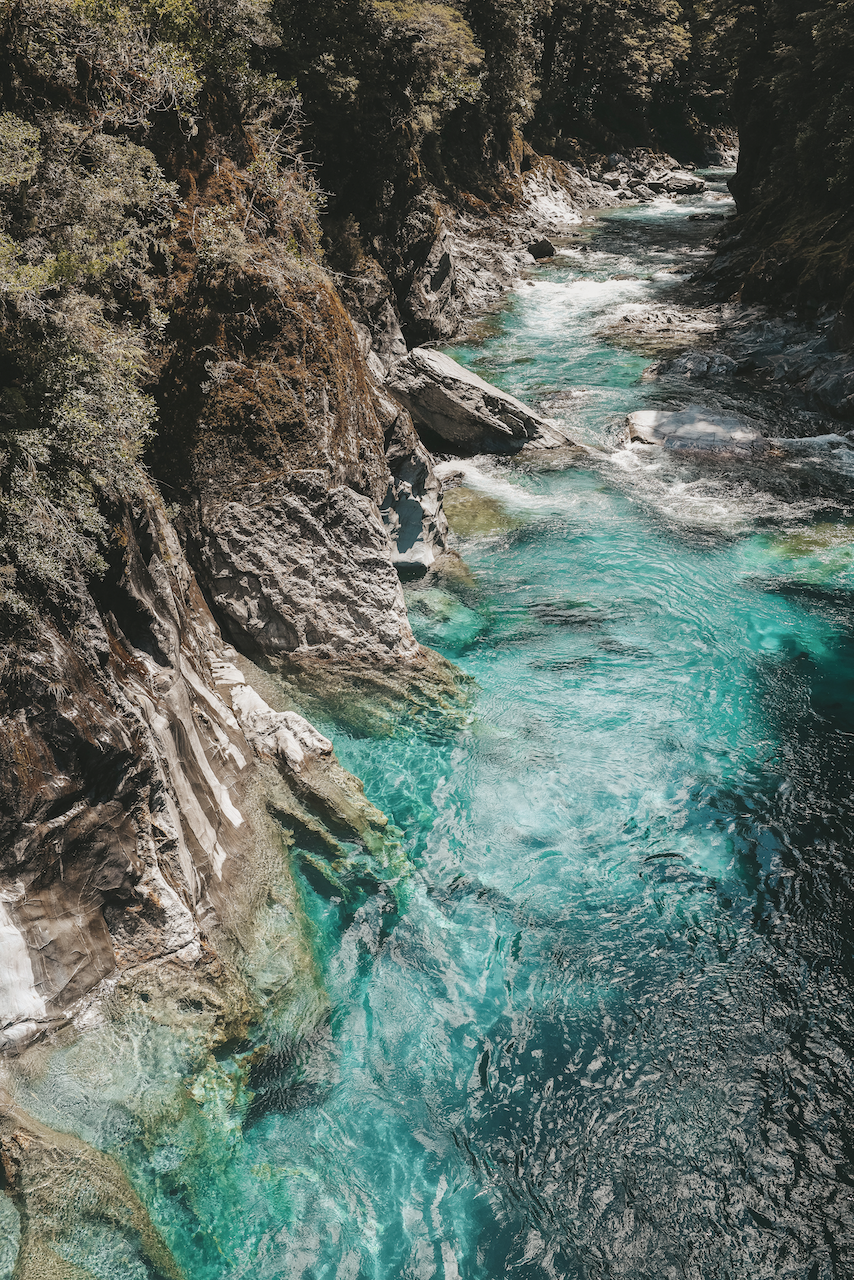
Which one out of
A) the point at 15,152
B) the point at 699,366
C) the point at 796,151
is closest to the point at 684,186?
the point at 796,151

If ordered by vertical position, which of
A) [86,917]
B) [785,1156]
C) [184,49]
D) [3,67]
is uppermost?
[184,49]

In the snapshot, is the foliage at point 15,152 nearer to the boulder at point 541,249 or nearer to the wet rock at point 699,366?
the wet rock at point 699,366

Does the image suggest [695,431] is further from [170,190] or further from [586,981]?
[586,981]

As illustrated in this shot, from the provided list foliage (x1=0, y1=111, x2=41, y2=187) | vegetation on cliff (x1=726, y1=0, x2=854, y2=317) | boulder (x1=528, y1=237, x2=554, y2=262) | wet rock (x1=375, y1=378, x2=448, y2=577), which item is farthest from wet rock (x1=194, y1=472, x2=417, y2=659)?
boulder (x1=528, y1=237, x2=554, y2=262)

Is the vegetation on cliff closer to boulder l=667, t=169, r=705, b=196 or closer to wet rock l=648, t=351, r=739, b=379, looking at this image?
wet rock l=648, t=351, r=739, b=379

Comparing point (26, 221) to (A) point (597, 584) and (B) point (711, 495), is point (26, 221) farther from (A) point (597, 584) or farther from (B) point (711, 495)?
(B) point (711, 495)

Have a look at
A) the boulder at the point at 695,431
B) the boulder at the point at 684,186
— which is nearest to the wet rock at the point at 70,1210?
the boulder at the point at 695,431

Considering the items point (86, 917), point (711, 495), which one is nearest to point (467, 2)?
point (711, 495)
